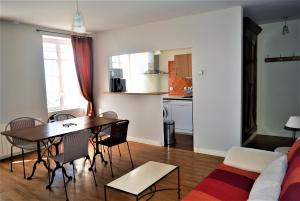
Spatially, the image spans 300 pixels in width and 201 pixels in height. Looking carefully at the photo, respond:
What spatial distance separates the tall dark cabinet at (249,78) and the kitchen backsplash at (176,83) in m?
1.70

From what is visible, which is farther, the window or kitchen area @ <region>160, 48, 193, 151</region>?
kitchen area @ <region>160, 48, 193, 151</region>

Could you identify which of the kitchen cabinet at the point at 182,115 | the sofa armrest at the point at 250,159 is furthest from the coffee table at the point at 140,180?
the kitchen cabinet at the point at 182,115

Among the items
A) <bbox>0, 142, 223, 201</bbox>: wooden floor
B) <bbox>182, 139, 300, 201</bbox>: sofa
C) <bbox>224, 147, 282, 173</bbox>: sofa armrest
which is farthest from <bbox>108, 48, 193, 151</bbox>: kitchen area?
<bbox>182, 139, 300, 201</bbox>: sofa

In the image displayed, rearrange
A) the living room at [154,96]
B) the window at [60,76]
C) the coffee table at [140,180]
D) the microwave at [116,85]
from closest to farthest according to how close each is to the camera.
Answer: the coffee table at [140,180], the living room at [154,96], the window at [60,76], the microwave at [116,85]

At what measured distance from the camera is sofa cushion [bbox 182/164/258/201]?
6.13ft

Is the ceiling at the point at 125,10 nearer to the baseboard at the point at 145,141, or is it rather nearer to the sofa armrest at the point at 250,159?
the sofa armrest at the point at 250,159

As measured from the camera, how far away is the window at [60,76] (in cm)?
504

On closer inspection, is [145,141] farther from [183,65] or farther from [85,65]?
[85,65]

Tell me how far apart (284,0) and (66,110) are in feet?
15.1

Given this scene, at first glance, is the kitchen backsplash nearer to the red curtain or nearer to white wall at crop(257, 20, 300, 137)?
white wall at crop(257, 20, 300, 137)

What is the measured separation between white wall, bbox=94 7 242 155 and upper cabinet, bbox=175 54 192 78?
1283 mm

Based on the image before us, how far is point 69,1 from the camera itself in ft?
10.5

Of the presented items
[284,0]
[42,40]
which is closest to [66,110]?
[42,40]

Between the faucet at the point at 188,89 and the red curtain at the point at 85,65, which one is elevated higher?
the red curtain at the point at 85,65
